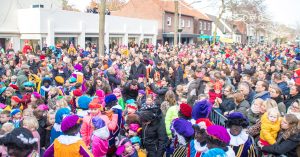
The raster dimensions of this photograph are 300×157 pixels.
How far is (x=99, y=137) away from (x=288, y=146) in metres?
2.81

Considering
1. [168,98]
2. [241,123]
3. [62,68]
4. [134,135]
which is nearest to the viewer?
[241,123]

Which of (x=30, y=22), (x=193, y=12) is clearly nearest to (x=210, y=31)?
(x=193, y=12)

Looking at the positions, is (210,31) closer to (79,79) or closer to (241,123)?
(79,79)

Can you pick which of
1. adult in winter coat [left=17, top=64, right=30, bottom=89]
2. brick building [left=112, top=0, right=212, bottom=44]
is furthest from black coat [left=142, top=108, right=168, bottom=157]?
brick building [left=112, top=0, right=212, bottom=44]

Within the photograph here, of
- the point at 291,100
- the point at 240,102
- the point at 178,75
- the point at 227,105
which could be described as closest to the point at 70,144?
the point at 240,102

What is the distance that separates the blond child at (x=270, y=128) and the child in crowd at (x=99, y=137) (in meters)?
2.49

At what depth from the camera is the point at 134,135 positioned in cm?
578

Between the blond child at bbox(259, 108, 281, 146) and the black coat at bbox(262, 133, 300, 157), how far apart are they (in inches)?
10.4

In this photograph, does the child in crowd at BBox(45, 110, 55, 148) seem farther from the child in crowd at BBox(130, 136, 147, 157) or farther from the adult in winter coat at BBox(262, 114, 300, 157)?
the adult in winter coat at BBox(262, 114, 300, 157)

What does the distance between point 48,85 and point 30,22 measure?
15430 millimetres

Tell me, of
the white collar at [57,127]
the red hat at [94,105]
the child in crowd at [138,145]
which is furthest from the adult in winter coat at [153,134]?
the white collar at [57,127]

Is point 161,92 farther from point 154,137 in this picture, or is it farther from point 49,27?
point 49,27

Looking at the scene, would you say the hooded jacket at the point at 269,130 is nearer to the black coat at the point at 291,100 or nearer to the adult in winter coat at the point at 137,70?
the black coat at the point at 291,100

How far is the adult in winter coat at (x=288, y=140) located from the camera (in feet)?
15.4
